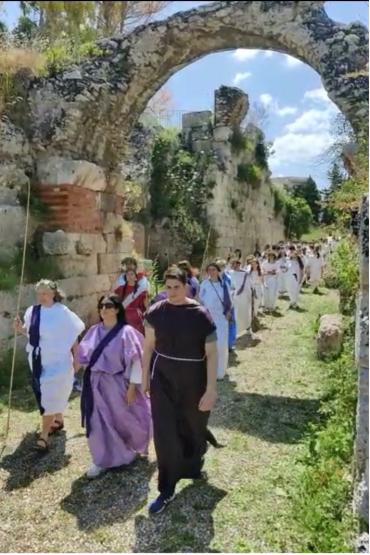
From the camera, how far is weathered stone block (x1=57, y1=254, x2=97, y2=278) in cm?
718

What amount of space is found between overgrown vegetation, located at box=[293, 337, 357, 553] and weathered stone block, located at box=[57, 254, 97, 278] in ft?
12.1

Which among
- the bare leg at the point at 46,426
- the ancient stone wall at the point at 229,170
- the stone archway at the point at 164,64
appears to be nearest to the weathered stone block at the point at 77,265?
the stone archway at the point at 164,64

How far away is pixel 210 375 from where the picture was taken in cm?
366

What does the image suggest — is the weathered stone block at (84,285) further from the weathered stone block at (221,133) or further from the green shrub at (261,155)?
the green shrub at (261,155)

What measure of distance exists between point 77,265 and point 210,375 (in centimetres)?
421

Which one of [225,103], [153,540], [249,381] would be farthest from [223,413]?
[225,103]

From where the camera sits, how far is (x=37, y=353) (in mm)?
4668

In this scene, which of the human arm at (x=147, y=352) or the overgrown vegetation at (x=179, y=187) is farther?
the overgrown vegetation at (x=179, y=187)

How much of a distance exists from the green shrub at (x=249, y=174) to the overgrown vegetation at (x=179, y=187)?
6.96ft

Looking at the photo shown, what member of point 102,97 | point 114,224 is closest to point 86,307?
point 114,224

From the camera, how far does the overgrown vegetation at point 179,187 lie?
47.5 feet

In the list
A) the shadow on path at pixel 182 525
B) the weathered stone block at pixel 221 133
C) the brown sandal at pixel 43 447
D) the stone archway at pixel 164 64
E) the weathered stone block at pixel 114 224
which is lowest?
the shadow on path at pixel 182 525

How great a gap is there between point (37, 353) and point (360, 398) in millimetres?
2719

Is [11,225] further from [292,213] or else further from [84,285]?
[292,213]
